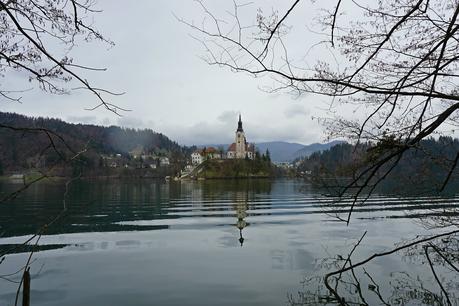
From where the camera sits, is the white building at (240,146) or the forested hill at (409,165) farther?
the white building at (240,146)

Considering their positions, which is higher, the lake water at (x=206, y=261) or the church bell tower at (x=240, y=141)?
the church bell tower at (x=240, y=141)

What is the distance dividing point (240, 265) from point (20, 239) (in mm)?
12625

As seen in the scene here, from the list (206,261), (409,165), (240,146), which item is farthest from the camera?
(240,146)

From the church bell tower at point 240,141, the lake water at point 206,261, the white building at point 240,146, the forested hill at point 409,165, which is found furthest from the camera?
the church bell tower at point 240,141

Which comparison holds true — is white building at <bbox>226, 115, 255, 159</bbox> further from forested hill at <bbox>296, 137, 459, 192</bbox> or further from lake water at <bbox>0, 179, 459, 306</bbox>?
forested hill at <bbox>296, 137, 459, 192</bbox>

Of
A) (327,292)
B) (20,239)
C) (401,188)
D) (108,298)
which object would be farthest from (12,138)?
(20,239)

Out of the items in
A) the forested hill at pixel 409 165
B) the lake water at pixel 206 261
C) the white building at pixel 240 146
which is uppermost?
the white building at pixel 240 146

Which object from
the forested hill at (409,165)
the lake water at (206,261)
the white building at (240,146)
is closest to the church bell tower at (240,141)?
the white building at (240,146)

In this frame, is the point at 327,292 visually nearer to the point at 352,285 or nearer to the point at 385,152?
the point at 352,285

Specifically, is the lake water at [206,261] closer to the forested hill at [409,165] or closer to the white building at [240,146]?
the forested hill at [409,165]

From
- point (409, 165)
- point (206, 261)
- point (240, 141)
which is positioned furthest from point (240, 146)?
point (409, 165)

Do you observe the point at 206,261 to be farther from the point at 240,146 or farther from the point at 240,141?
the point at 240,141

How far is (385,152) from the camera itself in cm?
486

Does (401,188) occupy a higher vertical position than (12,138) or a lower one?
lower
